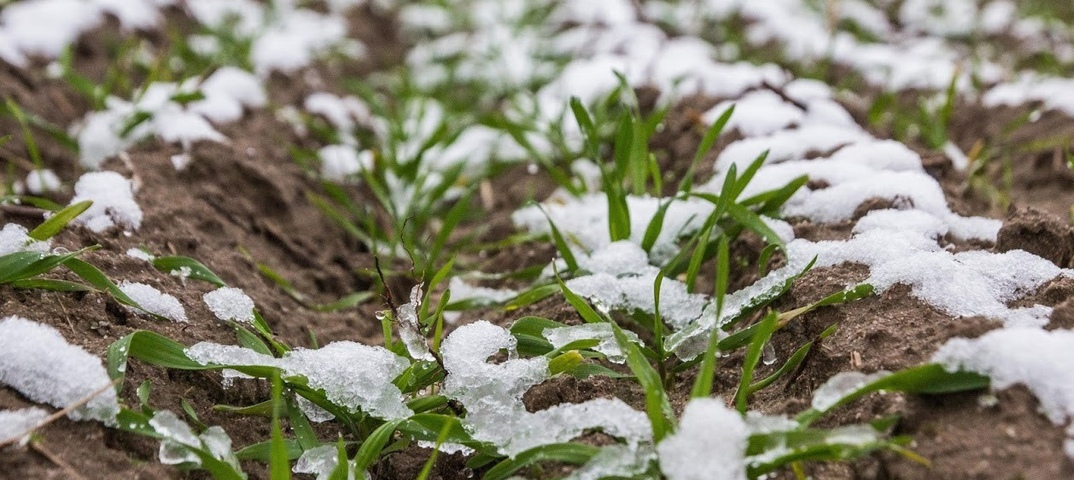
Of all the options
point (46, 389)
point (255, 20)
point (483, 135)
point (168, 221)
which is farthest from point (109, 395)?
point (255, 20)

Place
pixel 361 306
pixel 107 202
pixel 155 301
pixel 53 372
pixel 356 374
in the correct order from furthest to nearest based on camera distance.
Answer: pixel 361 306 → pixel 107 202 → pixel 155 301 → pixel 356 374 → pixel 53 372

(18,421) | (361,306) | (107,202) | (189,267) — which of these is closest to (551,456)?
(18,421)

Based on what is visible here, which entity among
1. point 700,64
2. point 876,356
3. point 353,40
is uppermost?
point 876,356

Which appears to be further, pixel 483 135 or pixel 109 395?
pixel 483 135

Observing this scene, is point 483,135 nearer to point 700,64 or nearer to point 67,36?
point 700,64

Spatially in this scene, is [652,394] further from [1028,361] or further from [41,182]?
[41,182]

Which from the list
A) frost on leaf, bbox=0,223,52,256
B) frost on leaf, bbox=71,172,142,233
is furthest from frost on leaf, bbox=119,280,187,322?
frost on leaf, bbox=71,172,142,233

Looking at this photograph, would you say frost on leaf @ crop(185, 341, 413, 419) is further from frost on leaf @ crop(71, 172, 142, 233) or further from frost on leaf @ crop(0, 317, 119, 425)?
frost on leaf @ crop(71, 172, 142, 233)
